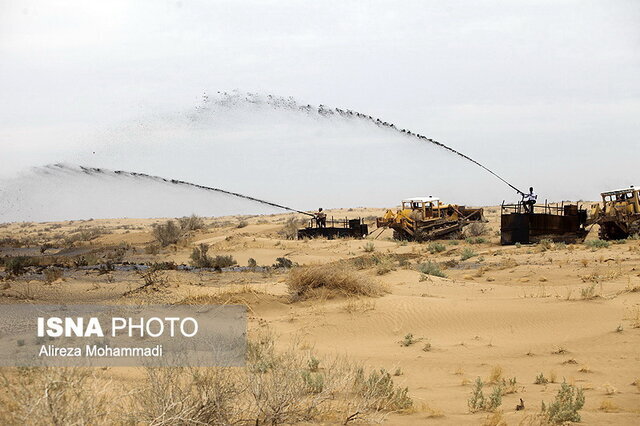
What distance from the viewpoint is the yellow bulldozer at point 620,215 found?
35406mm

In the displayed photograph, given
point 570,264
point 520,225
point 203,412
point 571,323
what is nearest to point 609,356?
point 571,323

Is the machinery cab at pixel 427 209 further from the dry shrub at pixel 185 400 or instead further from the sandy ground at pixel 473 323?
the dry shrub at pixel 185 400

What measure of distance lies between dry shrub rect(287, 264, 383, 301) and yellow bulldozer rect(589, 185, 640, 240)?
21513mm

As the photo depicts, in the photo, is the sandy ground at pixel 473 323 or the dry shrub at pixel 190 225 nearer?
the sandy ground at pixel 473 323

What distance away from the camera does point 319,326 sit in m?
16.0

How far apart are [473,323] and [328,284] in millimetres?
4580

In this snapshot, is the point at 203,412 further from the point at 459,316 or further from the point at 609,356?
the point at 459,316

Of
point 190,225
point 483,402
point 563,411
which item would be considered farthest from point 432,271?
point 190,225

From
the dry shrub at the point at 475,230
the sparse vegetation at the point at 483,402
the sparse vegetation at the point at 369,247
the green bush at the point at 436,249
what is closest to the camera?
the sparse vegetation at the point at 483,402

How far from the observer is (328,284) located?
62.2 ft

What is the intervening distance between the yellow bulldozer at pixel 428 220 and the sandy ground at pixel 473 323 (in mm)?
13137

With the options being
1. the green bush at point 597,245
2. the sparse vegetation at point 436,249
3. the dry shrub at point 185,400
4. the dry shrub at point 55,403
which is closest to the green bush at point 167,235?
the sparse vegetation at point 436,249

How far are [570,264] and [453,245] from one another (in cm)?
1343

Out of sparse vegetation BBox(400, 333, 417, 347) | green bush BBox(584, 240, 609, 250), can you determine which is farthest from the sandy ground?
green bush BBox(584, 240, 609, 250)
